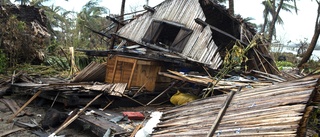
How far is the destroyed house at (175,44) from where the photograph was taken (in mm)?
9477

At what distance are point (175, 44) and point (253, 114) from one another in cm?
720

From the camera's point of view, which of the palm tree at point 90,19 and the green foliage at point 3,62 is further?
the palm tree at point 90,19

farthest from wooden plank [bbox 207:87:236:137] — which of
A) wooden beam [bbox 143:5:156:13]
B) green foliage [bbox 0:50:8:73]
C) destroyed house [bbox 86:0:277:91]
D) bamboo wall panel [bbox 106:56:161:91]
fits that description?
green foliage [bbox 0:50:8:73]

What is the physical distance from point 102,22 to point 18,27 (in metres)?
16.2

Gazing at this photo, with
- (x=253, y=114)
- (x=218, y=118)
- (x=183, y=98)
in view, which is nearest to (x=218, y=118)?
(x=218, y=118)

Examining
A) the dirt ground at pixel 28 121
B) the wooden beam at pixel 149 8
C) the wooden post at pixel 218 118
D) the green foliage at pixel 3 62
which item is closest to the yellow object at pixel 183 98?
the dirt ground at pixel 28 121

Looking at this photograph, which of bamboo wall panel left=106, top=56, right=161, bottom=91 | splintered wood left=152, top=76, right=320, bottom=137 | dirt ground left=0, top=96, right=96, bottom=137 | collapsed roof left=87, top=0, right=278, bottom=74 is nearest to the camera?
splintered wood left=152, top=76, right=320, bottom=137

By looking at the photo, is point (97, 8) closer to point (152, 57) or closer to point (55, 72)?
point (55, 72)

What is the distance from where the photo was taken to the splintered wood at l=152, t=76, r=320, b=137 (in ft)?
10.9

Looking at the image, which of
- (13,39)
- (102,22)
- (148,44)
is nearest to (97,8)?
(102,22)

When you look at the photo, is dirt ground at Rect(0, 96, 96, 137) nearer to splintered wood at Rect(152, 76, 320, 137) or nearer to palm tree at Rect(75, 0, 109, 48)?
splintered wood at Rect(152, 76, 320, 137)

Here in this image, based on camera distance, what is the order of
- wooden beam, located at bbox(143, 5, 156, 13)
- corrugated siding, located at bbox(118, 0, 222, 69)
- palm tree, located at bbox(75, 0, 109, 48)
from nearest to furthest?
1. corrugated siding, located at bbox(118, 0, 222, 69)
2. wooden beam, located at bbox(143, 5, 156, 13)
3. palm tree, located at bbox(75, 0, 109, 48)

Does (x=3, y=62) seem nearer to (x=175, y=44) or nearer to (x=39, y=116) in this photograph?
(x=39, y=116)

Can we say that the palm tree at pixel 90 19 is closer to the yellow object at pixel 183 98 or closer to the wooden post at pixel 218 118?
the yellow object at pixel 183 98
